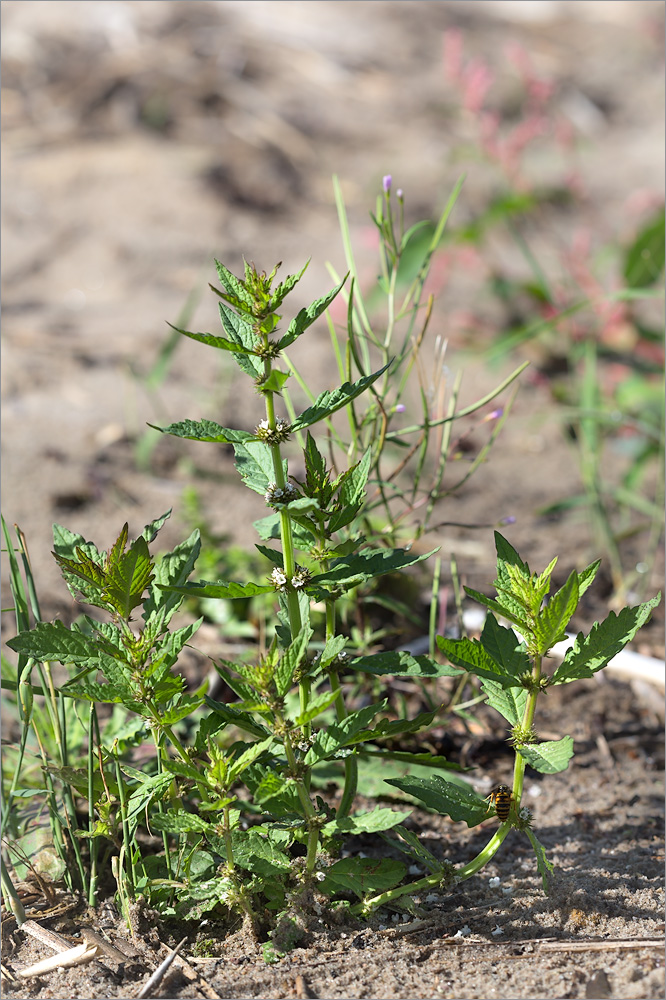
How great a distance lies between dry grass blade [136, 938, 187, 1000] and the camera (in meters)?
1.25

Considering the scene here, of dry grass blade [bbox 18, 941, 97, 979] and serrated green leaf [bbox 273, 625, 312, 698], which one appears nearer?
serrated green leaf [bbox 273, 625, 312, 698]

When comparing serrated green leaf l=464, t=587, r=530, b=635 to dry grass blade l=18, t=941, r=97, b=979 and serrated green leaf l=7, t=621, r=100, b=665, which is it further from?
dry grass blade l=18, t=941, r=97, b=979

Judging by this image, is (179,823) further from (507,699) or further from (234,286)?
(234,286)

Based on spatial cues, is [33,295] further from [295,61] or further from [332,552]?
[295,61]

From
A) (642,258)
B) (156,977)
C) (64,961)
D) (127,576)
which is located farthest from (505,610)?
(642,258)

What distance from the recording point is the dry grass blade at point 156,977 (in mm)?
1250

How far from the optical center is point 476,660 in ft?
4.14

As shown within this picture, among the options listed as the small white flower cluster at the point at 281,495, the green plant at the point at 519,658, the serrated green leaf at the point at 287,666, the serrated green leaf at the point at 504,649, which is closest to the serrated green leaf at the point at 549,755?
the green plant at the point at 519,658

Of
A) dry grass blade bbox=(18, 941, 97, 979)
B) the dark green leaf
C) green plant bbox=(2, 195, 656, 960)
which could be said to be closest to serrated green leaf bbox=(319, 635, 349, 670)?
green plant bbox=(2, 195, 656, 960)

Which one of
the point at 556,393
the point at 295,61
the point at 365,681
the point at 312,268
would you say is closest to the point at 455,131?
the point at 295,61

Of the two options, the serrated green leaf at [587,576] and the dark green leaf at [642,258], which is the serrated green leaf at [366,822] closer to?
the serrated green leaf at [587,576]

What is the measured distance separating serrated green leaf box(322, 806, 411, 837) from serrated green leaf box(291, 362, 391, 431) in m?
0.55

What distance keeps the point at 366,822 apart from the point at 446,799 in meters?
0.12

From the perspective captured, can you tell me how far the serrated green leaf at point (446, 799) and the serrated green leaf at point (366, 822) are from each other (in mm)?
35
